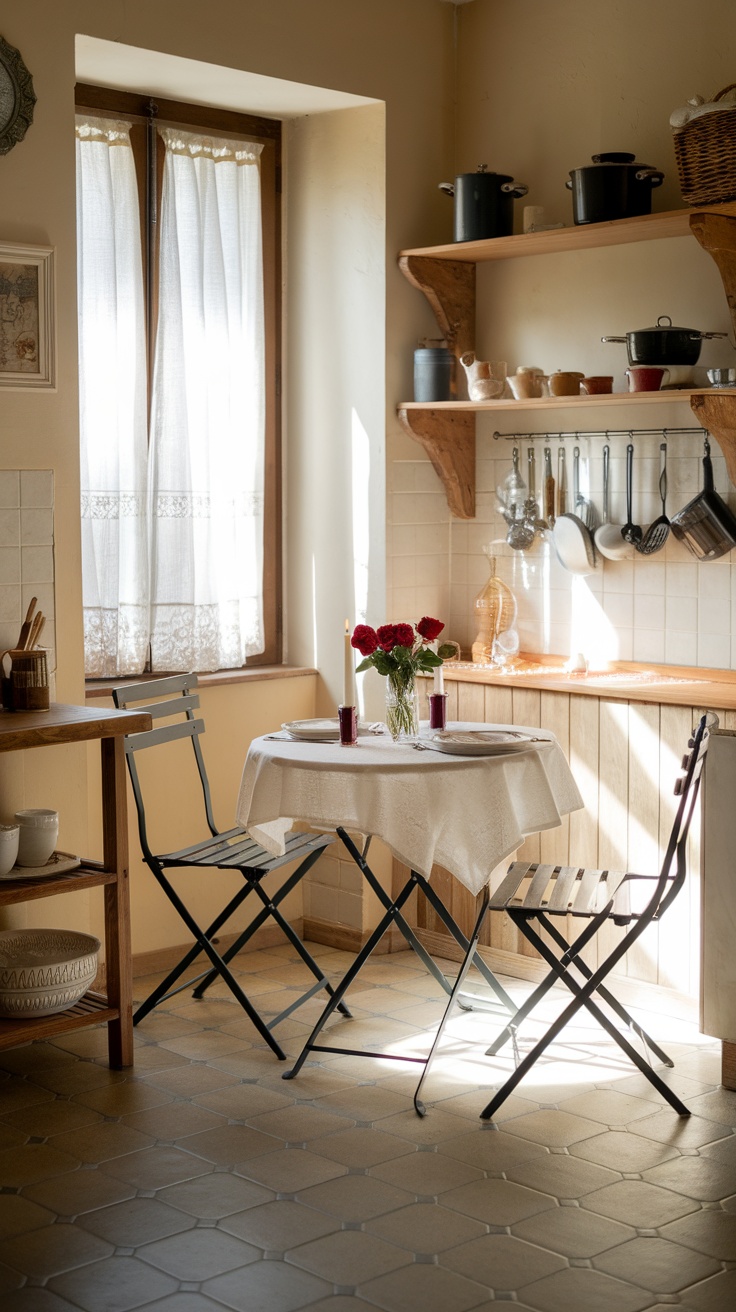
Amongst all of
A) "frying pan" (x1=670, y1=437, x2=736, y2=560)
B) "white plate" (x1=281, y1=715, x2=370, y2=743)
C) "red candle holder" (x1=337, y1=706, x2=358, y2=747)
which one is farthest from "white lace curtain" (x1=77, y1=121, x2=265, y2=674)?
"frying pan" (x1=670, y1=437, x2=736, y2=560)

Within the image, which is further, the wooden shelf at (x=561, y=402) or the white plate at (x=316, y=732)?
the wooden shelf at (x=561, y=402)

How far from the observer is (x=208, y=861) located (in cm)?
403

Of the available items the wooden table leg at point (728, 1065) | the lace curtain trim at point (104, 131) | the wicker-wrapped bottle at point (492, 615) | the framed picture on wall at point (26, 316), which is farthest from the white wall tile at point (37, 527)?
the wooden table leg at point (728, 1065)

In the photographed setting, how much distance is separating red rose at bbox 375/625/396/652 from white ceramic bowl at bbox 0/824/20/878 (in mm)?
1066

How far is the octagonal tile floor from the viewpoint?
9.13ft

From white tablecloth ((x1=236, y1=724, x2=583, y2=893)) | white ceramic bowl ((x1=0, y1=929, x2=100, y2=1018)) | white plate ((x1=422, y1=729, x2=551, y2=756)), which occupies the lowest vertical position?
white ceramic bowl ((x1=0, y1=929, x2=100, y2=1018))

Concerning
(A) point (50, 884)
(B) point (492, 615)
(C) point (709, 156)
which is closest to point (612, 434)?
(B) point (492, 615)

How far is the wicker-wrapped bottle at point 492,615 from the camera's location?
198 inches

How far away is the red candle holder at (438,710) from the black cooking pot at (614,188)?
152 cm

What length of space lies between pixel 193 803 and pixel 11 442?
4.53 feet

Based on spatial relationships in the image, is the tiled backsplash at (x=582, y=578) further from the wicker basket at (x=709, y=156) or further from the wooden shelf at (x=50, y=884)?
the wooden shelf at (x=50, y=884)

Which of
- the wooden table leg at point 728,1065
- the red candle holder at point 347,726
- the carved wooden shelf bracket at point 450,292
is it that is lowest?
the wooden table leg at point 728,1065

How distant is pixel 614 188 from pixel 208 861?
229cm

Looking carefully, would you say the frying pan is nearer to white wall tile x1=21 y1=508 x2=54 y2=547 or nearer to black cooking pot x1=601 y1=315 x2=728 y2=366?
black cooking pot x1=601 y1=315 x2=728 y2=366
